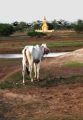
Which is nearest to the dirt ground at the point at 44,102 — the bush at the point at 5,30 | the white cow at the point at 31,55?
the white cow at the point at 31,55

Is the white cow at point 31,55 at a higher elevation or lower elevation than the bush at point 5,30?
higher

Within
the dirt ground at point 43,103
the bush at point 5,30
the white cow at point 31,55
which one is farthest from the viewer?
the bush at point 5,30

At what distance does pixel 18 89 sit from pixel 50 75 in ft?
15.8

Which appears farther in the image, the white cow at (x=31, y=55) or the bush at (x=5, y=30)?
the bush at (x=5, y=30)

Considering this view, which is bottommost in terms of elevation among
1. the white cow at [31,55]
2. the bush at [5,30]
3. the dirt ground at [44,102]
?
the bush at [5,30]

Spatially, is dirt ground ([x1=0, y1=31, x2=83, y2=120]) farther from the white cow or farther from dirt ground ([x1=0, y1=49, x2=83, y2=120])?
the white cow

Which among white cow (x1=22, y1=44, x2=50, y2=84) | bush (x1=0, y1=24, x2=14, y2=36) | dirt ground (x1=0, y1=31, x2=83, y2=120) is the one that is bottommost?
bush (x1=0, y1=24, x2=14, y2=36)

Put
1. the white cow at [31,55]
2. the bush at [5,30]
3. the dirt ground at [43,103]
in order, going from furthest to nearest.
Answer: the bush at [5,30], the white cow at [31,55], the dirt ground at [43,103]

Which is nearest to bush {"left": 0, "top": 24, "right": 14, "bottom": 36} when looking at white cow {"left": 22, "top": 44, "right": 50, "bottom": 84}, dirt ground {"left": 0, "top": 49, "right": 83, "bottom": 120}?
white cow {"left": 22, "top": 44, "right": 50, "bottom": 84}

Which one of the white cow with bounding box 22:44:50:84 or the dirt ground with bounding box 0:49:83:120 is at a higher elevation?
the white cow with bounding box 22:44:50:84

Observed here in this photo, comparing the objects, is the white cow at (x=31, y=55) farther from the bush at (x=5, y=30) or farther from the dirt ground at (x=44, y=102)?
the bush at (x=5, y=30)

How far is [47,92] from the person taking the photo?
11859 mm

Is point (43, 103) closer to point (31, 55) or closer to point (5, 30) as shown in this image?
point (31, 55)

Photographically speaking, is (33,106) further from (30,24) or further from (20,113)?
(30,24)
